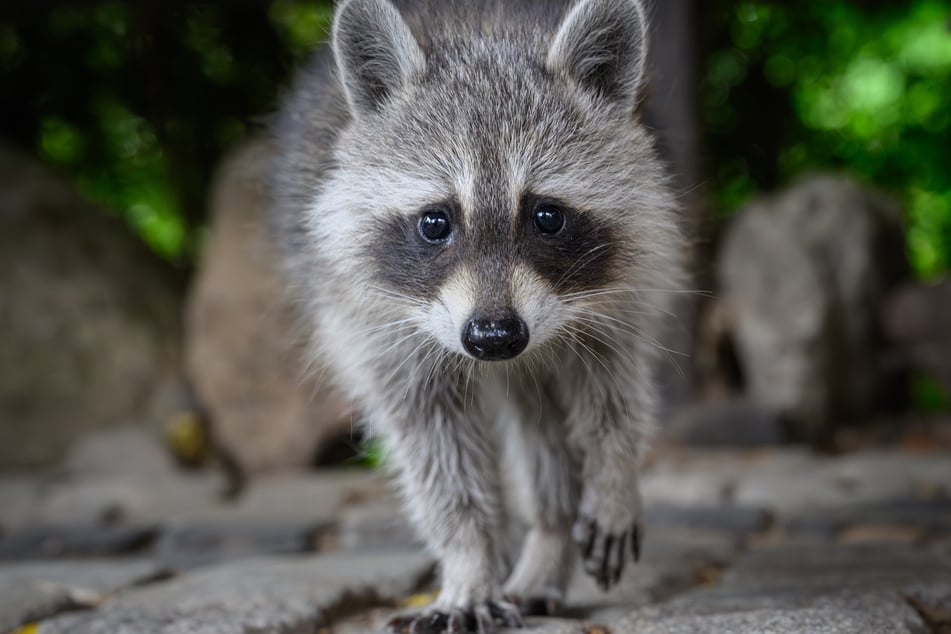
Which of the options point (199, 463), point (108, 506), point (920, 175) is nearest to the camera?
point (108, 506)

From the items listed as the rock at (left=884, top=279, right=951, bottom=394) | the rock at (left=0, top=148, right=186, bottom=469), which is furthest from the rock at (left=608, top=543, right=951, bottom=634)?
the rock at (left=0, top=148, right=186, bottom=469)

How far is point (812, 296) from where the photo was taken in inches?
187

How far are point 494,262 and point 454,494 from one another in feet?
2.11

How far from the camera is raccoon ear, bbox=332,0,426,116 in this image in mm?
2318

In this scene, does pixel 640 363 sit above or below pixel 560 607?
above

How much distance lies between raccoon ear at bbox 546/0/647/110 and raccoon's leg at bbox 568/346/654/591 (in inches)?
25.7

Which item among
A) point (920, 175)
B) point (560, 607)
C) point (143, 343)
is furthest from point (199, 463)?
point (920, 175)

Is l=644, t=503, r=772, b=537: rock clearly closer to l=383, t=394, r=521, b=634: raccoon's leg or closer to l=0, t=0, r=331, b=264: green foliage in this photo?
l=383, t=394, r=521, b=634: raccoon's leg

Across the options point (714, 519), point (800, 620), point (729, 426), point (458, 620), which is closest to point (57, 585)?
point (458, 620)

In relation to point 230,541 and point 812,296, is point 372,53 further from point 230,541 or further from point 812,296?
point 812,296

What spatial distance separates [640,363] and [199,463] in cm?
324

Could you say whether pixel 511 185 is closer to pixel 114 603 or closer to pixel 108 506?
pixel 114 603

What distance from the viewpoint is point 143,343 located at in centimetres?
541

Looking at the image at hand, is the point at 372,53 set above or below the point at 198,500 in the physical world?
above
